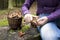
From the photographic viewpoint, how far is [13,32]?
118 inches

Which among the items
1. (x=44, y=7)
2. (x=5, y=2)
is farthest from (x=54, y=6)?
(x=5, y=2)

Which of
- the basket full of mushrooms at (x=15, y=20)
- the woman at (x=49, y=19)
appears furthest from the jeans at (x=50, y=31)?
the basket full of mushrooms at (x=15, y=20)

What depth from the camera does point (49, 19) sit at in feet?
5.14

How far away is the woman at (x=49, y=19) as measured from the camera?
1.55 m

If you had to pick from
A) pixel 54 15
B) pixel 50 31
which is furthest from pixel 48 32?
pixel 54 15

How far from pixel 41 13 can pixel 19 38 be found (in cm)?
106

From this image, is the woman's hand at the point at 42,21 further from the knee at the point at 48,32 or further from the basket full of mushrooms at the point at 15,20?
the basket full of mushrooms at the point at 15,20

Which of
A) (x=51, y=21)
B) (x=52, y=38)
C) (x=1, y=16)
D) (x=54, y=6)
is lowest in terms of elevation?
(x=1, y=16)

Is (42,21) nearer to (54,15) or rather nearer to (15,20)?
(54,15)

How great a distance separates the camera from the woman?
5.10ft

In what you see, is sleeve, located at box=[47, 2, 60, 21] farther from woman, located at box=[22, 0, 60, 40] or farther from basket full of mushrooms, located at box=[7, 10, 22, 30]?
basket full of mushrooms, located at box=[7, 10, 22, 30]

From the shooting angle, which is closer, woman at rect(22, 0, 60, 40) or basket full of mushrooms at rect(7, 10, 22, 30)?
woman at rect(22, 0, 60, 40)

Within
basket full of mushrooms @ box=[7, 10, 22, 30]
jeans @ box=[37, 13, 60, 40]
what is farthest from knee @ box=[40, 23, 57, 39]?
basket full of mushrooms @ box=[7, 10, 22, 30]

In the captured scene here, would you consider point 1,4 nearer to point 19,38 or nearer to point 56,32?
point 19,38
